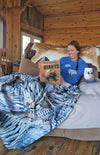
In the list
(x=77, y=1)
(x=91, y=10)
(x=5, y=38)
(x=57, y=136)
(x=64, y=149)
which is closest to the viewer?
(x=64, y=149)

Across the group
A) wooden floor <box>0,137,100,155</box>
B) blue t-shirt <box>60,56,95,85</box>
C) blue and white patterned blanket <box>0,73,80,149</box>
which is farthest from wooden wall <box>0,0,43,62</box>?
wooden floor <box>0,137,100,155</box>

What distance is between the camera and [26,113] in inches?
42.7

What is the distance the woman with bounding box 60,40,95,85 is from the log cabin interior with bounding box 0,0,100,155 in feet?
9.21

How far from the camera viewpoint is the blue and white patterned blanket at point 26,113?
106 cm

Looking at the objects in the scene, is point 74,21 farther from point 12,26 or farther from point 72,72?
point 72,72

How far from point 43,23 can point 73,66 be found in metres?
5.65

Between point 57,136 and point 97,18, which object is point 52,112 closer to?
point 57,136

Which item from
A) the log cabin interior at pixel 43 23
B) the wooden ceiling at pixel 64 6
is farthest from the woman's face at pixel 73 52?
the wooden ceiling at pixel 64 6

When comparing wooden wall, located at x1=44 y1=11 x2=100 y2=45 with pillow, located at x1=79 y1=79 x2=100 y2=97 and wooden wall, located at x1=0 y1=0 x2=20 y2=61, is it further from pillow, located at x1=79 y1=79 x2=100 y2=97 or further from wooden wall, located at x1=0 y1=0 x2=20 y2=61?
pillow, located at x1=79 y1=79 x2=100 y2=97

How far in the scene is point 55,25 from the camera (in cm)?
654

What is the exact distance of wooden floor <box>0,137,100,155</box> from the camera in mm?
995

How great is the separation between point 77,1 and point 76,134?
17.0 ft

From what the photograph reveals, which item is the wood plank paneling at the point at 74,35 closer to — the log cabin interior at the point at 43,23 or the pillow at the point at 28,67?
the log cabin interior at the point at 43,23

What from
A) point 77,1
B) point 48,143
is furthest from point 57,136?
point 77,1
